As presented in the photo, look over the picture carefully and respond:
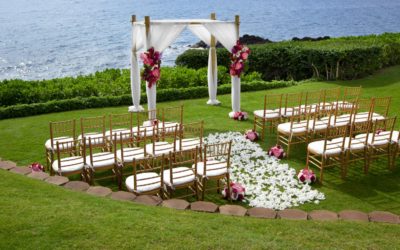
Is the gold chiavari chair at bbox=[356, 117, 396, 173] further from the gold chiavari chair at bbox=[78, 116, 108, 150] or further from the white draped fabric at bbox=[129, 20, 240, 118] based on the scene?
the gold chiavari chair at bbox=[78, 116, 108, 150]

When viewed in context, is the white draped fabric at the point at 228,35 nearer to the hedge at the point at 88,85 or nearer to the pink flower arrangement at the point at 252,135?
the pink flower arrangement at the point at 252,135

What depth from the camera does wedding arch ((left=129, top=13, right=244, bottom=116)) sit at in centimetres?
1173

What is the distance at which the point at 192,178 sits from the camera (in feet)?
24.1

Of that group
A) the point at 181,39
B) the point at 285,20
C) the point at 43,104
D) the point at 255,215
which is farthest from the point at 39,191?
the point at 285,20

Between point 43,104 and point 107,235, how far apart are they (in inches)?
372

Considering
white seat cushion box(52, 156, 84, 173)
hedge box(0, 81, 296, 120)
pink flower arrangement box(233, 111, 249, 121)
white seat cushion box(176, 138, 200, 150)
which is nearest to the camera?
white seat cushion box(52, 156, 84, 173)

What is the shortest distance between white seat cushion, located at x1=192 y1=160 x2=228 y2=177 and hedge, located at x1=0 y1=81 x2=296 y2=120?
7485 millimetres

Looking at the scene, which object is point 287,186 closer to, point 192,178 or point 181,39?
point 192,178

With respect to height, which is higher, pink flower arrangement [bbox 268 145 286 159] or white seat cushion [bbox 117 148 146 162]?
white seat cushion [bbox 117 148 146 162]

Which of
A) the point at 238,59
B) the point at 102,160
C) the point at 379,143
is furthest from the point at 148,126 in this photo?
the point at 379,143

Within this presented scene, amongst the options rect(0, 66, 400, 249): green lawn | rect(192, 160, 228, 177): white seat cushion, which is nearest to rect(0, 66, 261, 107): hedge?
rect(0, 66, 400, 249): green lawn

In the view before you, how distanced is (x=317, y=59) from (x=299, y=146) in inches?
352

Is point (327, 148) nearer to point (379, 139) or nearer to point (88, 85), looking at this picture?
point (379, 139)

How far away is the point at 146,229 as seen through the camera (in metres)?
5.50
